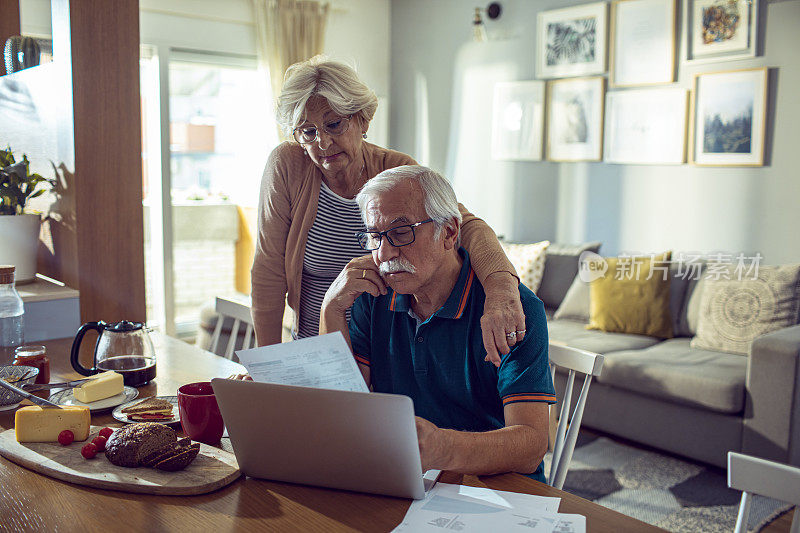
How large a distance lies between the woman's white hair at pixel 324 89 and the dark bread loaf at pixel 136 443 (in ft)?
2.62

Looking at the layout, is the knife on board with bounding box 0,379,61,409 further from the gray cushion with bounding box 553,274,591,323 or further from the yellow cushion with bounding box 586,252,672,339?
the gray cushion with bounding box 553,274,591,323

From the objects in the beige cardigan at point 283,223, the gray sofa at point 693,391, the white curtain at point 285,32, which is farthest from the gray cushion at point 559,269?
the beige cardigan at point 283,223

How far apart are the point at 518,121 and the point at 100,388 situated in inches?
157

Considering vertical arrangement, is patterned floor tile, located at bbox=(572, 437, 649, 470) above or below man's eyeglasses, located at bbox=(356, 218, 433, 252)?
below

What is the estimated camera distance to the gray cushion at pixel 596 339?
11.9 feet

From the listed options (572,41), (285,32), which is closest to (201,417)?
(572,41)

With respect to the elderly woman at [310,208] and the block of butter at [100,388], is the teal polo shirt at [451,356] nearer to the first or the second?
the elderly woman at [310,208]

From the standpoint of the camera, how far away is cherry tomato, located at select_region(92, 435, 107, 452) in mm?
1192

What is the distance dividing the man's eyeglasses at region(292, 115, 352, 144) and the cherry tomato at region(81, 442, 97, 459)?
839 millimetres

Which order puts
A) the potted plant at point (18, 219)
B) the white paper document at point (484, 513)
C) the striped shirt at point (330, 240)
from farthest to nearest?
the potted plant at point (18, 219) < the striped shirt at point (330, 240) < the white paper document at point (484, 513)

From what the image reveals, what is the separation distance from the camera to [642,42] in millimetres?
4238

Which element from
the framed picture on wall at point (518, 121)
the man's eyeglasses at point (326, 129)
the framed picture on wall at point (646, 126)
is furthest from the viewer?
the framed picture on wall at point (518, 121)

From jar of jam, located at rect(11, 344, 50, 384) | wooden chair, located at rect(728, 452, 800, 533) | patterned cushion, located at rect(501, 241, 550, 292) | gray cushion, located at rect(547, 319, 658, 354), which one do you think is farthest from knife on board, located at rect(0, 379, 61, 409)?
patterned cushion, located at rect(501, 241, 550, 292)

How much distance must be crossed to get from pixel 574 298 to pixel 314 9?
2970 millimetres
